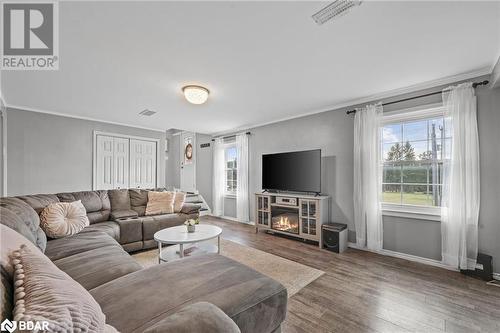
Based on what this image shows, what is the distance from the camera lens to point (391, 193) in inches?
126

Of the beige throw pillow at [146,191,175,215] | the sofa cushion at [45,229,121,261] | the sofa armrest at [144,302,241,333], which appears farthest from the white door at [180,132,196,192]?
the sofa armrest at [144,302,241,333]

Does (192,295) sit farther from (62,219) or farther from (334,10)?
(62,219)

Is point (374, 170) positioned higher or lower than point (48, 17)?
lower

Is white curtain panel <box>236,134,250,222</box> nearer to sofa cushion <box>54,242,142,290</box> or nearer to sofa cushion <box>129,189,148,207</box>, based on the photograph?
sofa cushion <box>129,189,148,207</box>

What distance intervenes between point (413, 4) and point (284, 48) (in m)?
1.01

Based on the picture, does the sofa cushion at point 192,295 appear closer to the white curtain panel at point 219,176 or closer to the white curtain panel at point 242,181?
the white curtain panel at point 242,181

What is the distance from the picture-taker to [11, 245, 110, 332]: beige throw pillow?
0.53 metres

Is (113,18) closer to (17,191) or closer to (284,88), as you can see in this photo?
(284,88)

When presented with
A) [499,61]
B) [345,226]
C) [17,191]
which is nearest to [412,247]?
[345,226]

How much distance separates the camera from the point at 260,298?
3.97ft

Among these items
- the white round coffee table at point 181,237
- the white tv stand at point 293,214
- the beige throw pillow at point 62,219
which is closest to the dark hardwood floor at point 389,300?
the white tv stand at point 293,214

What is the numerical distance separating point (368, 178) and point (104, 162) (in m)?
5.41

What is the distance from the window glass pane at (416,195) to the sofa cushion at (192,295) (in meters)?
2.72

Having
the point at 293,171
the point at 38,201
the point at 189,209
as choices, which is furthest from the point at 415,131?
the point at 38,201
